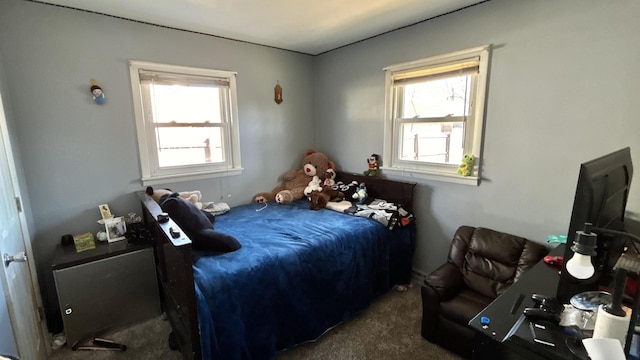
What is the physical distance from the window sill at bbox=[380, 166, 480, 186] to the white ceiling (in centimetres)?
134

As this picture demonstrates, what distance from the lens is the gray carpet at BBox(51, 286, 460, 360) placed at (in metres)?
1.94

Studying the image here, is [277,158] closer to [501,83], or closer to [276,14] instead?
[276,14]

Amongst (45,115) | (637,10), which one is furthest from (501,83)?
(45,115)

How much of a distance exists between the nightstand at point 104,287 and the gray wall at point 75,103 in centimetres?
34

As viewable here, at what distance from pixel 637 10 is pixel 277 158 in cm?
→ 305

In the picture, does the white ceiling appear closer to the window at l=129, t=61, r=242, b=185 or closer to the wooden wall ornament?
the window at l=129, t=61, r=242, b=185

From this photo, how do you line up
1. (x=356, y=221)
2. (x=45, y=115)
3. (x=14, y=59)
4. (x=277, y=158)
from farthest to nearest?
(x=277, y=158)
(x=356, y=221)
(x=45, y=115)
(x=14, y=59)

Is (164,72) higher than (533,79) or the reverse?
higher

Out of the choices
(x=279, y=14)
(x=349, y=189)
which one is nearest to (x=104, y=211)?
(x=279, y=14)

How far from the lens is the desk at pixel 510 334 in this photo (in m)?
0.93

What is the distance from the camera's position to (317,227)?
2.44 meters

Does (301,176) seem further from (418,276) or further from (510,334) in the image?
(510,334)

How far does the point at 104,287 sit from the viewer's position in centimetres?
211

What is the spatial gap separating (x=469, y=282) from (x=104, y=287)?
8.77 feet
